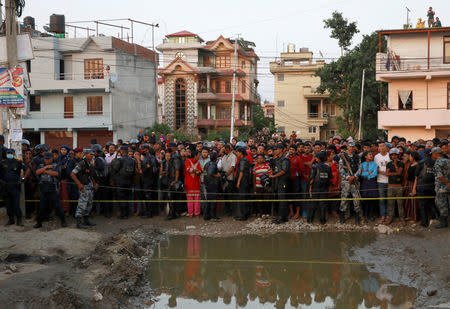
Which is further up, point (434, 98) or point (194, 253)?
point (434, 98)

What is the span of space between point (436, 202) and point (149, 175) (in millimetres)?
7021

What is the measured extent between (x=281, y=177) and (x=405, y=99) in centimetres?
2263

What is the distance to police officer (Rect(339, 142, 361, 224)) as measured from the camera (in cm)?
1094

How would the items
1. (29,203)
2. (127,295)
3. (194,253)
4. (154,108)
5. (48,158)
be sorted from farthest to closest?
(154,108), (29,203), (48,158), (194,253), (127,295)

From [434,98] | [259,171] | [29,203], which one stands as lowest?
[29,203]

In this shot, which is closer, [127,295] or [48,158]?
[127,295]

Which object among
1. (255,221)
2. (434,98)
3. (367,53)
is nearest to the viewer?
(255,221)

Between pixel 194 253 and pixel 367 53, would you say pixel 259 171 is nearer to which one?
pixel 194 253

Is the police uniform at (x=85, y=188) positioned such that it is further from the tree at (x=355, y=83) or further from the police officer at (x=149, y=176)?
the tree at (x=355, y=83)

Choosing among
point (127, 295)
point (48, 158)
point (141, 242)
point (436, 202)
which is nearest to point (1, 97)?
point (48, 158)

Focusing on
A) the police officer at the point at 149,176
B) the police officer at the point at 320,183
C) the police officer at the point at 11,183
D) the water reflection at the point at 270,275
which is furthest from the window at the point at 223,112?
the water reflection at the point at 270,275

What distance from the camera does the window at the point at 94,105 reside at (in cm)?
3841

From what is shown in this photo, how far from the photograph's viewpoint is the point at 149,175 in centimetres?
1243

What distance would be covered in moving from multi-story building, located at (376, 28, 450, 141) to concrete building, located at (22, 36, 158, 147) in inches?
818
